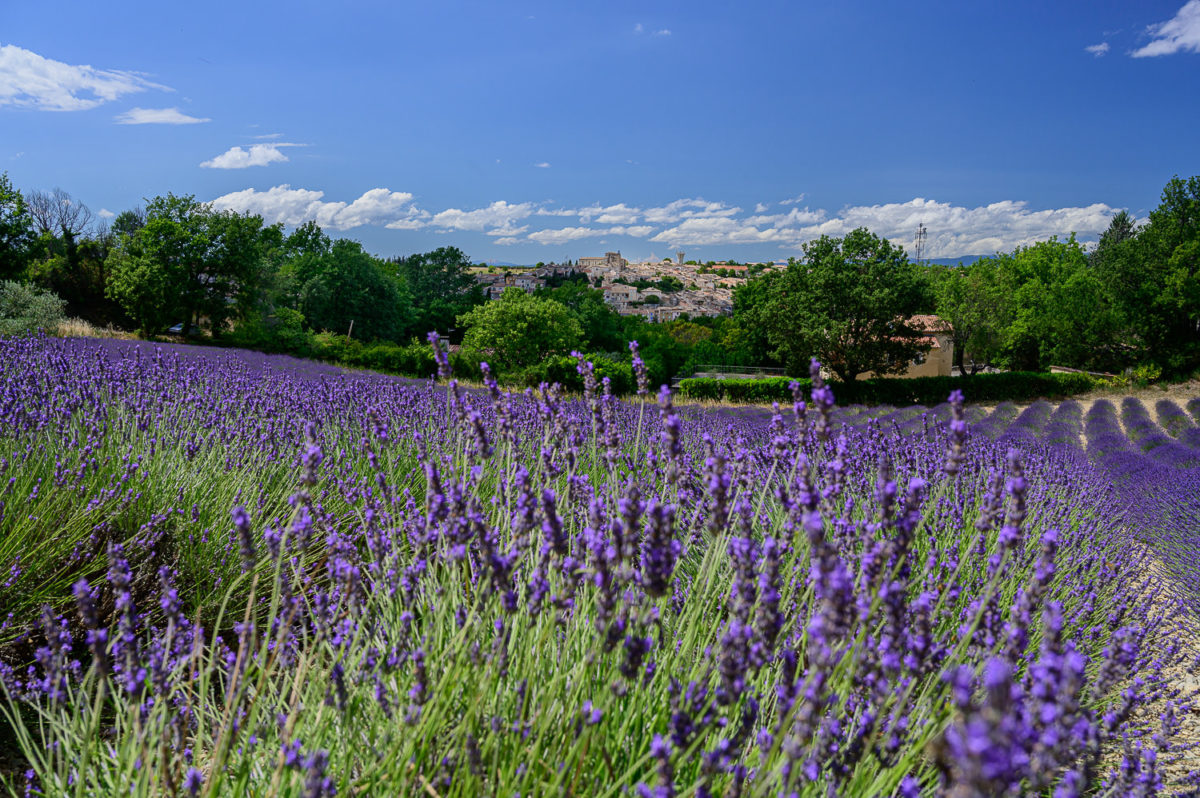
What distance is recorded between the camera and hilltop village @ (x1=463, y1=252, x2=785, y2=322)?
10638 cm

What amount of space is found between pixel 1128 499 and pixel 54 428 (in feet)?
30.6

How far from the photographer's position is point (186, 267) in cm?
2773

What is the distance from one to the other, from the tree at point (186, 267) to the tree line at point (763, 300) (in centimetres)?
6

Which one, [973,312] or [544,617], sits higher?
[973,312]

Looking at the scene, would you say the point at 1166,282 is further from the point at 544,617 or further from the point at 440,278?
the point at 440,278

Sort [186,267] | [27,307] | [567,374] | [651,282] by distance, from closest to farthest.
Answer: [27,307]
[567,374]
[186,267]
[651,282]

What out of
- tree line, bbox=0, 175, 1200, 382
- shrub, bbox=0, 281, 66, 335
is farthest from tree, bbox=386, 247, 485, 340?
shrub, bbox=0, 281, 66, 335

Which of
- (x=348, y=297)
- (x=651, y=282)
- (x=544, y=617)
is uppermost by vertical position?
(x=651, y=282)

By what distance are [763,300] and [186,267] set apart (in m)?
25.0

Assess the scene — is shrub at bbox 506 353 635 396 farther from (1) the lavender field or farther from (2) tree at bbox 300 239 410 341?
(2) tree at bbox 300 239 410 341

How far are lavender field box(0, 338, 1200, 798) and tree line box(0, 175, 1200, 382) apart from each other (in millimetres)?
19316

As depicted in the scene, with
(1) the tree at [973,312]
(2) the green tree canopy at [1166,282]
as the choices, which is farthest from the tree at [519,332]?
(2) the green tree canopy at [1166,282]

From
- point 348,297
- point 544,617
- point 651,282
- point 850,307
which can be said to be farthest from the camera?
point 651,282

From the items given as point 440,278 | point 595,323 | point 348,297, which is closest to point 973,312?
point 595,323
